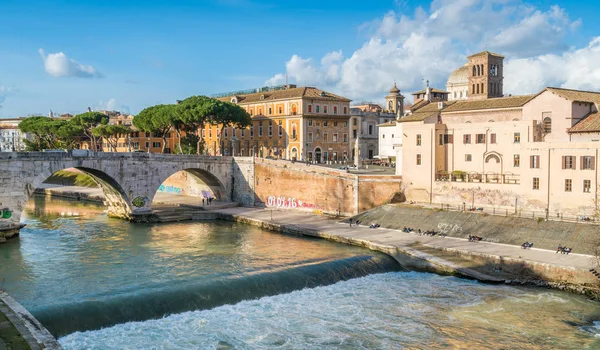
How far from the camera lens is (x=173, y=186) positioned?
73.4 m

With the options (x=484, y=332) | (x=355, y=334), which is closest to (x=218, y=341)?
(x=355, y=334)

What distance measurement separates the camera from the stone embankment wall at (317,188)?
50469mm

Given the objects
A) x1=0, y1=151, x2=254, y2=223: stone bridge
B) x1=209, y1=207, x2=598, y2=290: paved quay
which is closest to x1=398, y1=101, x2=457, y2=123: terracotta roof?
x1=209, y1=207, x2=598, y2=290: paved quay

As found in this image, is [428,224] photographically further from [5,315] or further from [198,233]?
[5,315]

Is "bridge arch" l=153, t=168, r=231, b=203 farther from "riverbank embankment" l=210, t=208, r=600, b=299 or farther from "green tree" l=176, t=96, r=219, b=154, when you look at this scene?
"riverbank embankment" l=210, t=208, r=600, b=299

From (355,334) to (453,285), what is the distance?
9.17 metres

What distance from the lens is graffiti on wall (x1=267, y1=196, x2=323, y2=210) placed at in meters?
54.8

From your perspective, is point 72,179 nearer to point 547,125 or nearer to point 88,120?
point 88,120

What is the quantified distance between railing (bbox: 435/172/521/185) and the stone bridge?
831 inches

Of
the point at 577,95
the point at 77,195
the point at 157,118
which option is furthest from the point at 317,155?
the point at 577,95

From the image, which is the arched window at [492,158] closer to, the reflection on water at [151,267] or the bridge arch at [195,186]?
the reflection on water at [151,267]

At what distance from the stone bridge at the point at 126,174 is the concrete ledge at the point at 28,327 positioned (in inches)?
895

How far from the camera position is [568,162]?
3919 cm

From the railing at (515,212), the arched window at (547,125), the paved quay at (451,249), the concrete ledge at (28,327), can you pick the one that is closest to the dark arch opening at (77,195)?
the paved quay at (451,249)
